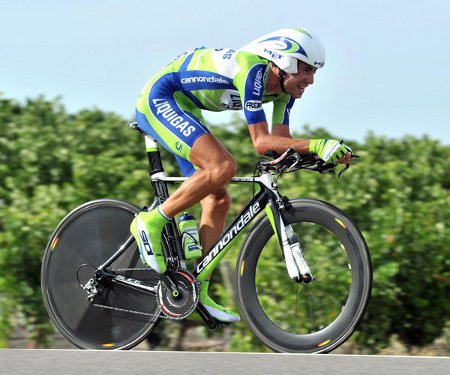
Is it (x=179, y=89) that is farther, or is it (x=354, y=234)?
(x=179, y=89)

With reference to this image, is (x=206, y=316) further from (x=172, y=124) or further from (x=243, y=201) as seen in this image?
(x=243, y=201)

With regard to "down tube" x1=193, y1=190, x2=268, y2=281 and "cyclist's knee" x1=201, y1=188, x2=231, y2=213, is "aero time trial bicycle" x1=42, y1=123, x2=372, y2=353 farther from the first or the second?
"cyclist's knee" x1=201, y1=188, x2=231, y2=213

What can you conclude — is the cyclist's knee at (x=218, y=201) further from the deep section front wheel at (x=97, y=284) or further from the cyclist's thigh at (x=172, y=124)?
the deep section front wheel at (x=97, y=284)

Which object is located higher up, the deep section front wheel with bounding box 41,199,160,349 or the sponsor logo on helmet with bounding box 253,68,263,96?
the sponsor logo on helmet with bounding box 253,68,263,96

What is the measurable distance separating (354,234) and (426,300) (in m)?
1.63

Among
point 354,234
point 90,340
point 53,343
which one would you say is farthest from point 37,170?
point 354,234

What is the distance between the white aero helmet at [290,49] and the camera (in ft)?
19.6

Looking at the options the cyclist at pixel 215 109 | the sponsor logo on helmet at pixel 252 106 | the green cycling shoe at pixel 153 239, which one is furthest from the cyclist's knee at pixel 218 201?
the sponsor logo on helmet at pixel 252 106

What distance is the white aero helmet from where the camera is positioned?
19.6ft

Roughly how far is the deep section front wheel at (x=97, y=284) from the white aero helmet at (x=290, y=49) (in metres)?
1.37

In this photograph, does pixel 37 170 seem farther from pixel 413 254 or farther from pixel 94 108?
pixel 413 254

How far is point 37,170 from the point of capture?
8734 mm

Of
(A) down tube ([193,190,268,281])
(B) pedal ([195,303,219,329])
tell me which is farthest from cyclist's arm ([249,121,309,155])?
(B) pedal ([195,303,219,329])

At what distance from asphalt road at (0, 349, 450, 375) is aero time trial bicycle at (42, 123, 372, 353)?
21.2 inches
